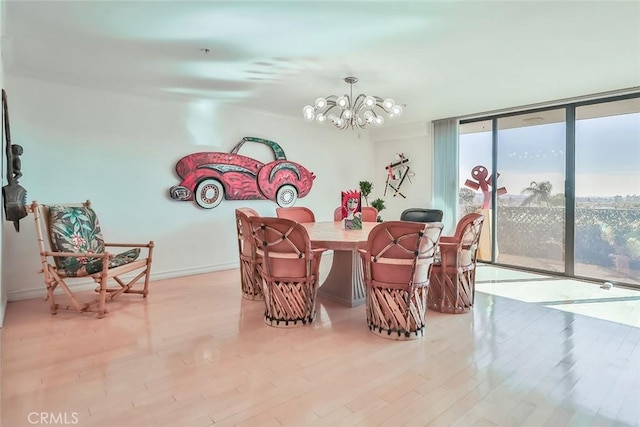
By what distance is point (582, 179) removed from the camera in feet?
14.9

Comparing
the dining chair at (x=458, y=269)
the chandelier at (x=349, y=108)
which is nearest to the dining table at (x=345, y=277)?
the dining chair at (x=458, y=269)

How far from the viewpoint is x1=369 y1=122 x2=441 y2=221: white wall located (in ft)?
19.8

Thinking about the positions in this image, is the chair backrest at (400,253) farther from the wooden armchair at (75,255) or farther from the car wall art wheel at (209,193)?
the car wall art wheel at (209,193)

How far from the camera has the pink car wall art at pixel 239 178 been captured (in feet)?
15.0

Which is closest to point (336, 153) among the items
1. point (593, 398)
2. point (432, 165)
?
point (432, 165)

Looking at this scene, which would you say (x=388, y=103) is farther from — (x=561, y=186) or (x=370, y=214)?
(x=561, y=186)

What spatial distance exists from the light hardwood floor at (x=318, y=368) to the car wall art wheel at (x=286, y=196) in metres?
2.41

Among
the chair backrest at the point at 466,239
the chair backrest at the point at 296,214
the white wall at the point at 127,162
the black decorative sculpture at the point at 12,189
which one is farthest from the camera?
the chair backrest at the point at 296,214

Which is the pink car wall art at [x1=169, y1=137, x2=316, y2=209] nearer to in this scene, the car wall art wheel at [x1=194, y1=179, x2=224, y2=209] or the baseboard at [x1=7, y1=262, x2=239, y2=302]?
the car wall art wheel at [x1=194, y1=179, x2=224, y2=209]

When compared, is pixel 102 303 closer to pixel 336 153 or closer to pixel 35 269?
pixel 35 269

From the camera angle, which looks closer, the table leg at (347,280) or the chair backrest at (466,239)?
the chair backrest at (466,239)

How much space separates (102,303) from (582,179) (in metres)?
5.79

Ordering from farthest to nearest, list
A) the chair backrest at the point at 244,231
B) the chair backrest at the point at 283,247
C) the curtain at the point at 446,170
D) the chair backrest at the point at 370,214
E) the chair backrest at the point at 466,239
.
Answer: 1. the curtain at the point at 446,170
2. the chair backrest at the point at 370,214
3. the chair backrest at the point at 244,231
4. the chair backrest at the point at 466,239
5. the chair backrest at the point at 283,247

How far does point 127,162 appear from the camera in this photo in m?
4.14
